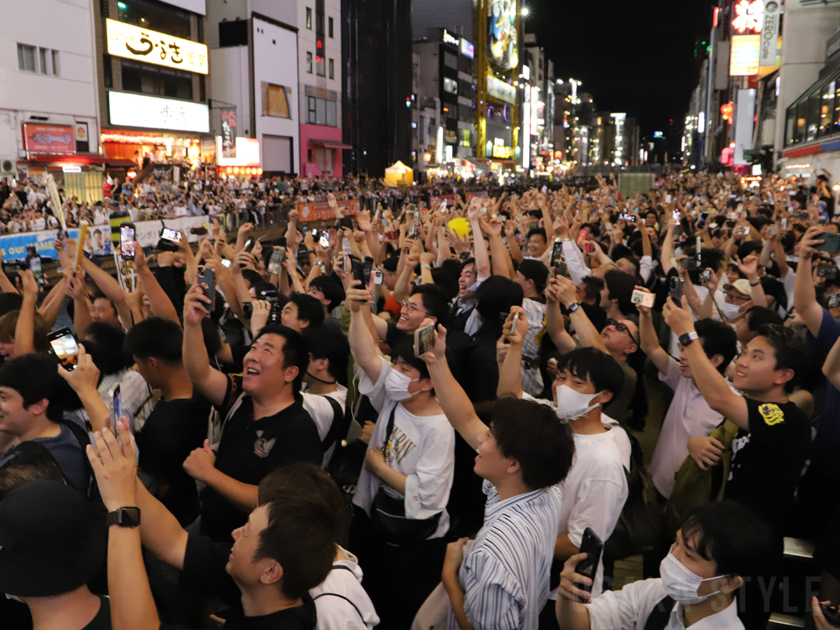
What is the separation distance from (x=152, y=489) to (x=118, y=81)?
3517 cm

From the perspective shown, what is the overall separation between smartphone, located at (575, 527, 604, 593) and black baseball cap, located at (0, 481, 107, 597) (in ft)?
4.99

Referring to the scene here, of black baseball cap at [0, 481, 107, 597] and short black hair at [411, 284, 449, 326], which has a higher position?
short black hair at [411, 284, 449, 326]

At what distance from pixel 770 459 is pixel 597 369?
956 millimetres

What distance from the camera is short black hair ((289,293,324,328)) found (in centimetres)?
480

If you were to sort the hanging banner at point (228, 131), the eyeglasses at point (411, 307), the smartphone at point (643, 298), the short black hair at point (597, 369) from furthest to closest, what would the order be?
the hanging banner at point (228, 131) → the eyeglasses at point (411, 307) → the smartphone at point (643, 298) → the short black hair at point (597, 369)

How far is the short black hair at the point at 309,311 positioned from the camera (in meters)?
4.80

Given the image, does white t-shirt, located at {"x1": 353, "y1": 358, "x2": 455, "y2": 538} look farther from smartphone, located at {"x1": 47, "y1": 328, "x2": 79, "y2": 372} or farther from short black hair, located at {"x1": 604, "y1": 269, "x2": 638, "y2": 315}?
short black hair, located at {"x1": 604, "y1": 269, "x2": 638, "y2": 315}

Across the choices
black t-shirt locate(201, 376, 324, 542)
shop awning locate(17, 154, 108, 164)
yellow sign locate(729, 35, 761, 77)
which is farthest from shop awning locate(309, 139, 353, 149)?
black t-shirt locate(201, 376, 324, 542)

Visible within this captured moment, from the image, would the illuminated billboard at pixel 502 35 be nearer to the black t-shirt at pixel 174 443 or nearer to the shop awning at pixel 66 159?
the shop awning at pixel 66 159

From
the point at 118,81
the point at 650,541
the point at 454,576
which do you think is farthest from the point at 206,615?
the point at 118,81

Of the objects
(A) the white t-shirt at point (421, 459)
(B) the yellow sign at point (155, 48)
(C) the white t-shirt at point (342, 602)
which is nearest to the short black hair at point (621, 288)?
(A) the white t-shirt at point (421, 459)

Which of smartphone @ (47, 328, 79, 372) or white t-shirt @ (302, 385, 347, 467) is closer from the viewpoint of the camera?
smartphone @ (47, 328, 79, 372)

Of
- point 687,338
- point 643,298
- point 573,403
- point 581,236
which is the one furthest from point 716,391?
point 581,236

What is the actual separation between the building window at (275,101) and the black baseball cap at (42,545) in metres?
43.5
